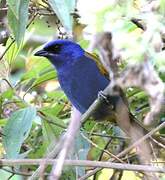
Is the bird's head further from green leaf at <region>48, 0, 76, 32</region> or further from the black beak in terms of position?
green leaf at <region>48, 0, 76, 32</region>

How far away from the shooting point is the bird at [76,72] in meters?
2.60

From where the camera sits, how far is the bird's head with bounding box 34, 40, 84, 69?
262 centimetres

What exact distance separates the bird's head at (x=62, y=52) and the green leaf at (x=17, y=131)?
Result: 2.40 feet

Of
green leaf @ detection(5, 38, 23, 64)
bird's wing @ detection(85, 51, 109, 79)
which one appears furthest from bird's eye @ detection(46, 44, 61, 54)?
green leaf @ detection(5, 38, 23, 64)

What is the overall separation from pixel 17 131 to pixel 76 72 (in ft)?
2.91

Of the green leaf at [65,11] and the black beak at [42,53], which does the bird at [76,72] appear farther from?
the green leaf at [65,11]

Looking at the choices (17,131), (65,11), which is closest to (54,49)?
(17,131)

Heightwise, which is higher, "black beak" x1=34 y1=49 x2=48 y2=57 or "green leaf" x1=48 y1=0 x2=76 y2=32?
"green leaf" x1=48 y1=0 x2=76 y2=32

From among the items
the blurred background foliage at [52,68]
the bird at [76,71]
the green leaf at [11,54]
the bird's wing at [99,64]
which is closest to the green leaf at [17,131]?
the blurred background foliage at [52,68]

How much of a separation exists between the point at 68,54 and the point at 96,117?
0.50 meters

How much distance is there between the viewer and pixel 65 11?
4.05 feet

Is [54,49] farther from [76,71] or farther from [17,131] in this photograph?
[17,131]

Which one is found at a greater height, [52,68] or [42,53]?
[42,53]

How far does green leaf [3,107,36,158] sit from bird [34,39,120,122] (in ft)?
2.19
